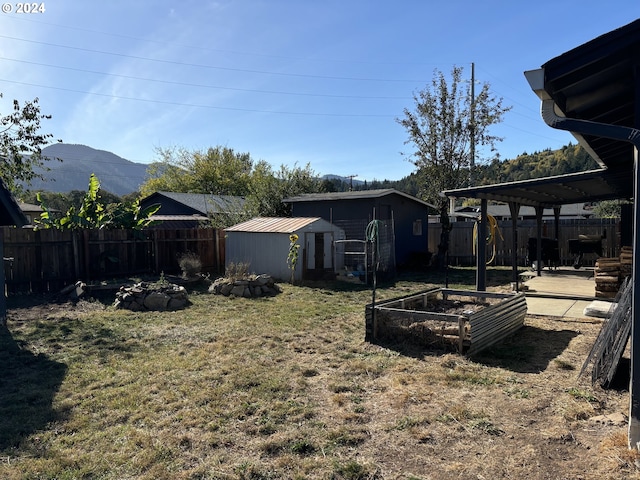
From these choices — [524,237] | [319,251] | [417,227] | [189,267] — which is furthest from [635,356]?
[524,237]

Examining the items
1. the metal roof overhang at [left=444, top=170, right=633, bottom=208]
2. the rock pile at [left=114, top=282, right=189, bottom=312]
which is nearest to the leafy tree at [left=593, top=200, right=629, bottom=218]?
the metal roof overhang at [left=444, top=170, right=633, bottom=208]

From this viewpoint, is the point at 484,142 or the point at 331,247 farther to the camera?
the point at 484,142

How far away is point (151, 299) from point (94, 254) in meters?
4.36

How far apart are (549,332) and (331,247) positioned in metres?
8.58

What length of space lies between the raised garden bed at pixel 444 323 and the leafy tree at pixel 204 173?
29.8 meters

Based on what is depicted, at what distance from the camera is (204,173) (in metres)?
36.8

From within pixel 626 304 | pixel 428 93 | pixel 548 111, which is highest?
pixel 428 93

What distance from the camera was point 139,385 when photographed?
16.2ft

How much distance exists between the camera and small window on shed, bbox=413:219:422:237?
19188 millimetres

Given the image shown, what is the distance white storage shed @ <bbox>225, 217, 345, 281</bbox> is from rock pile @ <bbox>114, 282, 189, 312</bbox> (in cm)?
426

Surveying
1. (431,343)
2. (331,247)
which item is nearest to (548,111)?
(431,343)

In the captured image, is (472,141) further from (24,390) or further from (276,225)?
(24,390)

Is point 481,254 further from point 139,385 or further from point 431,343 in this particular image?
point 139,385

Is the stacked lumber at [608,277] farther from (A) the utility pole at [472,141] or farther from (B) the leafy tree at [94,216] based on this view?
(B) the leafy tree at [94,216]
